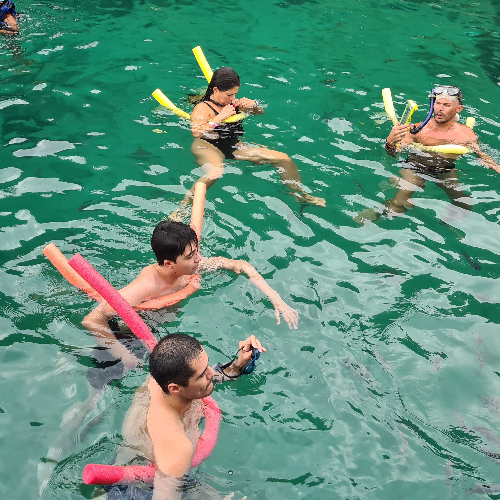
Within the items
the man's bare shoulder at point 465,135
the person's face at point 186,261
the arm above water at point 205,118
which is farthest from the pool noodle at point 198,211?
the man's bare shoulder at point 465,135

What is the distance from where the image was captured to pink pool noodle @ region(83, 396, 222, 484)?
2674 millimetres

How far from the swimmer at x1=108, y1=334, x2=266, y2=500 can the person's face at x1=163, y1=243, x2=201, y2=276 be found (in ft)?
3.51

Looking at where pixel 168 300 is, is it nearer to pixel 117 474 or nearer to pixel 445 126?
pixel 117 474

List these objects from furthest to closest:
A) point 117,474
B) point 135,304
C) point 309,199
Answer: point 309,199, point 135,304, point 117,474

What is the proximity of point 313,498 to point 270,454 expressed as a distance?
365 mm

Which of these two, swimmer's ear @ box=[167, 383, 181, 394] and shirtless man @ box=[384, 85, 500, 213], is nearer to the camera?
swimmer's ear @ box=[167, 383, 181, 394]

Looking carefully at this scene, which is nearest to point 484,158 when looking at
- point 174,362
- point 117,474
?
point 174,362

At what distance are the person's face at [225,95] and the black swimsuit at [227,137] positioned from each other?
14cm

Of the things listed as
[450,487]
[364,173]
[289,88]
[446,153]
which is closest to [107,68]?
[289,88]

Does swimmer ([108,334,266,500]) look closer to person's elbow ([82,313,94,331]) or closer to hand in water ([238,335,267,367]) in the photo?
hand in water ([238,335,267,367])

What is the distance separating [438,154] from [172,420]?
4.85 metres

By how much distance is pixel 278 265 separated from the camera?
493 centimetres

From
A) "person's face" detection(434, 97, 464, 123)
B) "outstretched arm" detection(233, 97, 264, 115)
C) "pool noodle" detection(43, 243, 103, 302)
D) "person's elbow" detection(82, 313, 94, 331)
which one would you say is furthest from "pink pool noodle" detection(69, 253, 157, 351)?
"person's face" detection(434, 97, 464, 123)

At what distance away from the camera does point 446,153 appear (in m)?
6.48
